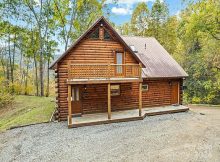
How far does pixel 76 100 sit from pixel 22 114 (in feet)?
17.3

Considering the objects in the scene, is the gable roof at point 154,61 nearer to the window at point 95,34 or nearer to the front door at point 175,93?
the front door at point 175,93

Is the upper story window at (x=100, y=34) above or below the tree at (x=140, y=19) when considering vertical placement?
below

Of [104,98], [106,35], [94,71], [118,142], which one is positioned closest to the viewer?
[118,142]

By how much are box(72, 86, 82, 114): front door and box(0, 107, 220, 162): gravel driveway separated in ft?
5.46

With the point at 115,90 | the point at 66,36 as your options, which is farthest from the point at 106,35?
the point at 66,36

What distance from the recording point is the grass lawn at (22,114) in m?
12.6

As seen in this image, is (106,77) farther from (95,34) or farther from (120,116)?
(95,34)

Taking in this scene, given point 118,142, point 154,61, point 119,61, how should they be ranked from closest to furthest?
point 118,142, point 119,61, point 154,61

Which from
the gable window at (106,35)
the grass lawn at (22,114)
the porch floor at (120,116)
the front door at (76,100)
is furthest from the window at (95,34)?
the grass lawn at (22,114)

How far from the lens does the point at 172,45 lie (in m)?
29.9

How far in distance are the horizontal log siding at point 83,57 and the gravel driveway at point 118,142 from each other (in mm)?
1677

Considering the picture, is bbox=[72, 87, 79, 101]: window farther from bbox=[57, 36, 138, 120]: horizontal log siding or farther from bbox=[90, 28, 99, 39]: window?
bbox=[90, 28, 99, 39]: window

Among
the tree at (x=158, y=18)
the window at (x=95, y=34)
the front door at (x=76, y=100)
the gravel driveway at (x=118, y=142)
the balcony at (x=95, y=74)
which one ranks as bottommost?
the gravel driveway at (x=118, y=142)

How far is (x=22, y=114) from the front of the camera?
15.0m
